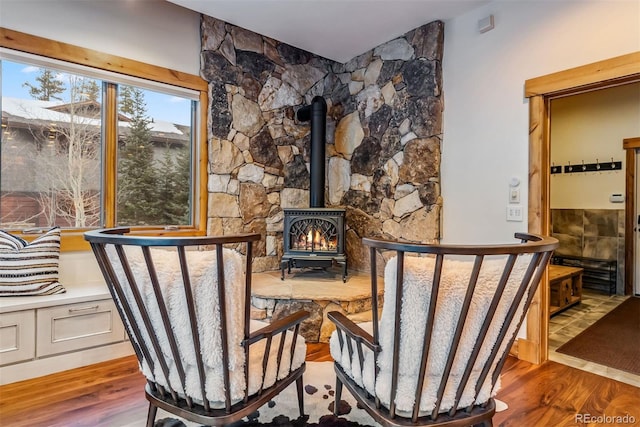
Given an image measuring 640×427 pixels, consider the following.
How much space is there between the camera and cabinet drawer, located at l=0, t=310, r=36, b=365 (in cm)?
221

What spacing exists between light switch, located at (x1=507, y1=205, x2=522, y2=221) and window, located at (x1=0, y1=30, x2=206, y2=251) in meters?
2.74

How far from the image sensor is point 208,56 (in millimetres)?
3518

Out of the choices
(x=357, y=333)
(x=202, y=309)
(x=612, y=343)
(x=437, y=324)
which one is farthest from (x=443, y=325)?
(x=612, y=343)

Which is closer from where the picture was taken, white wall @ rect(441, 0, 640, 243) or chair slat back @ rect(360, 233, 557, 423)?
chair slat back @ rect(360, 233, 557, 423)

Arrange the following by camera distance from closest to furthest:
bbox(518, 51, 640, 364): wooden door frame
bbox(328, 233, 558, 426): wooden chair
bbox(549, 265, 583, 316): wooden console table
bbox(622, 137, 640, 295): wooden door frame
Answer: bbox(328, 233, 558, 426): wooden chair → bbox(518, 51, 640, 364): wooden door frame → bbox(549, 265, 583, 316): wooden console table → bbox(622, 137, 640, 295): wooden door frame

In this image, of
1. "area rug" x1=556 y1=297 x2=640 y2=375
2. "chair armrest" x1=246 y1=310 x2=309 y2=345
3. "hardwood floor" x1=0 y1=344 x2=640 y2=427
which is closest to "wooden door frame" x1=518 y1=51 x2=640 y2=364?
"hardwood floor" x1=0 y1=344 x2=640 y2=427

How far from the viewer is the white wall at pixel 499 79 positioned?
7.90ft

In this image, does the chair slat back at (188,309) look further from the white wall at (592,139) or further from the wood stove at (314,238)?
the white wall at (592,139)

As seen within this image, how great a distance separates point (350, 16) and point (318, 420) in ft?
10.3

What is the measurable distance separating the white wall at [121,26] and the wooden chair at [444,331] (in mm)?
3033

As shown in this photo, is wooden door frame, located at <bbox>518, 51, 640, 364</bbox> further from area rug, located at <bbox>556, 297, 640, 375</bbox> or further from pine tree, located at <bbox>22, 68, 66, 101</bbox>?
pine tree, located at <bbox>22, 68, 66, 101</bbox>

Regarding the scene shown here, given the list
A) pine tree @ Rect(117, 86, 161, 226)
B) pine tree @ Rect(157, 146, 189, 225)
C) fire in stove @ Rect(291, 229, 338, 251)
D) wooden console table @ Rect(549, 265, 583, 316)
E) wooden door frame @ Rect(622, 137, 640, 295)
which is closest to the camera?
pine tree @ Rect(117, 86, 161, 226)

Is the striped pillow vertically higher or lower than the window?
lower

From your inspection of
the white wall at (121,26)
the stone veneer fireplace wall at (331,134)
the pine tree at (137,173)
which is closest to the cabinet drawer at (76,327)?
the pine tree at (137,173)
